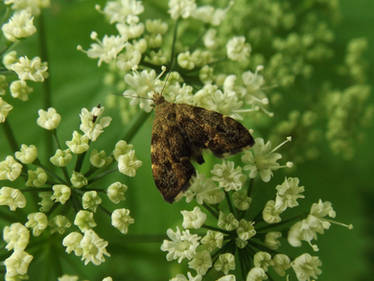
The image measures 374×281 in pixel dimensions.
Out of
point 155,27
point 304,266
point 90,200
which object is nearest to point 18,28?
point 155,27

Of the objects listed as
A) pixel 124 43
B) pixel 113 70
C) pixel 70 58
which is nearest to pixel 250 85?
pixel 124 43

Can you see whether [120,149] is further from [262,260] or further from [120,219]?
[262,260]

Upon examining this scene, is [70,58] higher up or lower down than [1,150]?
higher up

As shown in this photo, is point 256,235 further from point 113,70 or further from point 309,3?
point 309,3

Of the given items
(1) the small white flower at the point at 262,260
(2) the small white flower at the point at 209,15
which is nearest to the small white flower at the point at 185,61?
(2) the small white flower at the point at 209,15

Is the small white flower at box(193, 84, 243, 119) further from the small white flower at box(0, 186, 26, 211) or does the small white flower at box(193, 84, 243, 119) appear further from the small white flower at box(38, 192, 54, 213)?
the small white flower at box(0, 186, 26, 211)
